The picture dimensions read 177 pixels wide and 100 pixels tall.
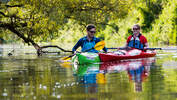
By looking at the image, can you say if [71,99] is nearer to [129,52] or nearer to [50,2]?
[129,52]

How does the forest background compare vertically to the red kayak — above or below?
above

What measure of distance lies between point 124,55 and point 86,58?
237cm

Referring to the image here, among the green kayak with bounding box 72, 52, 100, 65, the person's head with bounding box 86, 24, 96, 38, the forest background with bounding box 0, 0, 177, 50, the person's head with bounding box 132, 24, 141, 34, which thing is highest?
the forest background with bounding box 0, 0, 177, 50

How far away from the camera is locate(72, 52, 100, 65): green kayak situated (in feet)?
44.1

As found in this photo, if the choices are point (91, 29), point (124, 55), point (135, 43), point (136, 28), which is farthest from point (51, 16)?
point (91, 29)

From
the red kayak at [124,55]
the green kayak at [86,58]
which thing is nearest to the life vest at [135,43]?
the red kayak at [124,55]

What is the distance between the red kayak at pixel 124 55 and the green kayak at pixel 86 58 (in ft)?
0.71

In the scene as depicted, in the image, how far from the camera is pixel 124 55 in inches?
603

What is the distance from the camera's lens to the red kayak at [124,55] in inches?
557

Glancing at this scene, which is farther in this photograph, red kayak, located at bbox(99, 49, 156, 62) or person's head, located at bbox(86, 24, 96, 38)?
red kayak, located at bbox(99, 49, 156, 62)

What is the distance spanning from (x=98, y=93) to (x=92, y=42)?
7.63m

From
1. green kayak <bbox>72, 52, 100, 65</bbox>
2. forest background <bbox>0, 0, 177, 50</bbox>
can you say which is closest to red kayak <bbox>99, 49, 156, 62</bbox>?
green kayak <bbox>72, 52, 100, 65</bbox>

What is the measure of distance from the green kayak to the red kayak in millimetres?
216

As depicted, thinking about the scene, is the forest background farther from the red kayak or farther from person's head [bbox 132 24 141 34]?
the red kayak
